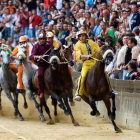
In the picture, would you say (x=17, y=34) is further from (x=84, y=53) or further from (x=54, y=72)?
(x=84, y=53)

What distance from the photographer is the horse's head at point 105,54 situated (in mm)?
12418

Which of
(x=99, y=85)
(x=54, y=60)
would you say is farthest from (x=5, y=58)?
(x=99, y=85)

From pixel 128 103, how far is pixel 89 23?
675 cm

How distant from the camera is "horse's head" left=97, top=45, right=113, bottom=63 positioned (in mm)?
12418

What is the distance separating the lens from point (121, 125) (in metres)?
13.8

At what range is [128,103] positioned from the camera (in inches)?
528

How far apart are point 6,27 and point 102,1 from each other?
8224 mm

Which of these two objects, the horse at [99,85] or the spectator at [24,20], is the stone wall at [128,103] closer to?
the horse at [99,85]

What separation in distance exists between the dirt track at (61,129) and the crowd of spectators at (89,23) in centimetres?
161

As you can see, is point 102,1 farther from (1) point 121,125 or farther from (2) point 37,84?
(1) point 121,125

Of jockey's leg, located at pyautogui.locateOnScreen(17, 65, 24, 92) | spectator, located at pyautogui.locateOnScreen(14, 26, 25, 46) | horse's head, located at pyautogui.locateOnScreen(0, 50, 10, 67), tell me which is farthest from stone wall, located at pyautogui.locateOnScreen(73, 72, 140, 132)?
spectator, located at pyautogui.locateOnScreen(14, 26, 25, 46)

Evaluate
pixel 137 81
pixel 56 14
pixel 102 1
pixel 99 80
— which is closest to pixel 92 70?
pixel 99 80

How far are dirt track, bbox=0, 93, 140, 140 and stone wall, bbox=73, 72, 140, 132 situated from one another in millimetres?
306

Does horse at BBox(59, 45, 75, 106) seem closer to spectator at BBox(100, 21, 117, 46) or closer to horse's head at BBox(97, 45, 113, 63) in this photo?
horse's head at BBox(97, 45, 113, 63)
